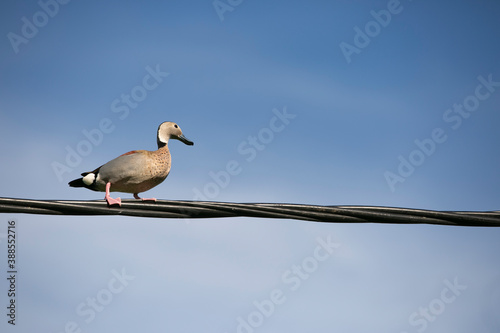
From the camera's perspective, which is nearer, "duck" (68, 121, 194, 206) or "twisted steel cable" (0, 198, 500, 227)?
"twisted steel cable" (0, 198, 500, 227)

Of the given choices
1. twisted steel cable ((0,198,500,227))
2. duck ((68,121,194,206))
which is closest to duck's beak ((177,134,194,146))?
duck ((68,121,194,206))

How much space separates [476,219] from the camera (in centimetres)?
441

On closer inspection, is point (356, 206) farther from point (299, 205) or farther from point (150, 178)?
point (150, 178)

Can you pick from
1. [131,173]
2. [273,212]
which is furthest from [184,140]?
[273,212]

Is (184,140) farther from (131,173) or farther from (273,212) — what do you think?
(273,212)

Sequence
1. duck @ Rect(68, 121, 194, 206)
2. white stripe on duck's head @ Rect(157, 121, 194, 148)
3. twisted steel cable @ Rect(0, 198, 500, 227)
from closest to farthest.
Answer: twisted steel cable @ Rect(0, 198, 500, 227), duck @ Rect(68, 121, 194, 206), white stripe on duck's head @ Rect(157, 121, 194, 148)

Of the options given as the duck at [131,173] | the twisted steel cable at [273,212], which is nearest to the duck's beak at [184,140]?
the duck at [131,173]

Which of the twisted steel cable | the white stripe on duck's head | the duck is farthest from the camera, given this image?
the white stripe on duck's head

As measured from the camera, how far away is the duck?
19.3 ft

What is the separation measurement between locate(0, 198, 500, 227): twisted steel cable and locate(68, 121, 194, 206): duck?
1.35m

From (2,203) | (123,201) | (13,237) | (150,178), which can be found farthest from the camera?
(13,237)

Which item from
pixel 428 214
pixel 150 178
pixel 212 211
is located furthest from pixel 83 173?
pixel 428 214

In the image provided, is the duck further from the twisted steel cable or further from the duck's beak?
the twisted steel cable

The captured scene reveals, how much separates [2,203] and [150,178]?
1955 mm
